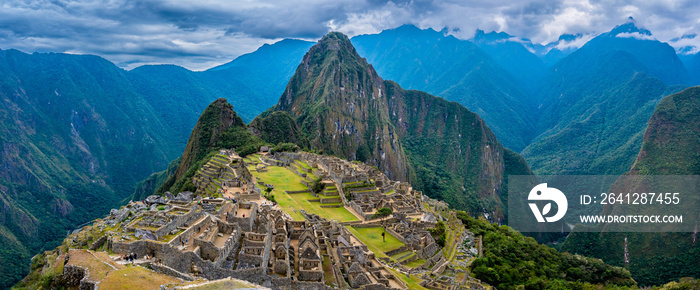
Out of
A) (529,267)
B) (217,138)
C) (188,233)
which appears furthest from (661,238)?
(188,233)

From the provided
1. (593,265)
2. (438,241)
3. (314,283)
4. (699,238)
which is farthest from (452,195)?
(314,283)

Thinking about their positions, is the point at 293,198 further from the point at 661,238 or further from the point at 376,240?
the point at 661,238

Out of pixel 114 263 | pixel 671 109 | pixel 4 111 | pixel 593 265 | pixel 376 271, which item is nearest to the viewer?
pixel 114 263

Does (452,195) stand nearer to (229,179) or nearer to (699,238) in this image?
(699,238)

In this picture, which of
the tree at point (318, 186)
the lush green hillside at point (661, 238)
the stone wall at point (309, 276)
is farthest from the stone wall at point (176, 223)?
the lush green hillside at point (661, 238)

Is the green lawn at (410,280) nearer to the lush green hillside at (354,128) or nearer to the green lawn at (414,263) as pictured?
the green lawn at (414,263)

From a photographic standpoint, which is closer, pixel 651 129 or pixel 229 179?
pixel 229 179
